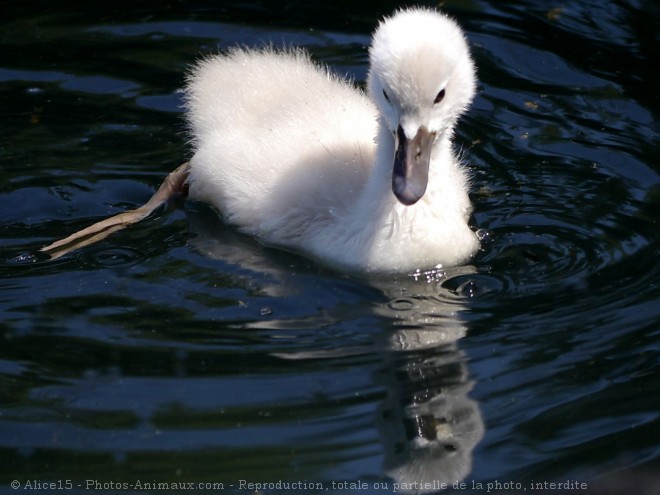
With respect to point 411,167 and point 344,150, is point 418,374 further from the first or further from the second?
point 344,150

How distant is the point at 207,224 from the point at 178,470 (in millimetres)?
1853

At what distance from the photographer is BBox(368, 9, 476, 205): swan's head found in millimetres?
4480

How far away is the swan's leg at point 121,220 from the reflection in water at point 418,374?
1.16 ft

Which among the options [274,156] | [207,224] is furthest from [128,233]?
[274,156]

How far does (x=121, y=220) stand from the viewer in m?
5.26

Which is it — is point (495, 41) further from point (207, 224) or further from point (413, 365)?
point (413, 365)

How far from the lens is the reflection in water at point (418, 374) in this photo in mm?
3719

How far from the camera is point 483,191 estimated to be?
5523mm

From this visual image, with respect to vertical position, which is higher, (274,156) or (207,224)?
(274,156)

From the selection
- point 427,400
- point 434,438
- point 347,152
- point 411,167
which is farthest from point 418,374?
point 347,152

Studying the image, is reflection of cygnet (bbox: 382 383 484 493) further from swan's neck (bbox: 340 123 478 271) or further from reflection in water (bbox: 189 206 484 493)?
swan's neck (bbox: 340 123 478 271)

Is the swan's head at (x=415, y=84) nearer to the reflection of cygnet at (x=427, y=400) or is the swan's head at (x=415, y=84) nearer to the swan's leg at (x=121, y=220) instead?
the reflection of cygnet at (x=427, y=400)

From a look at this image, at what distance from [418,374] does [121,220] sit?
1.70 m

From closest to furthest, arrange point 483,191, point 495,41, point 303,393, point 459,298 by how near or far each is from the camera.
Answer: point 303,393 < point 459,298 < point 483,191 < point 495,41
